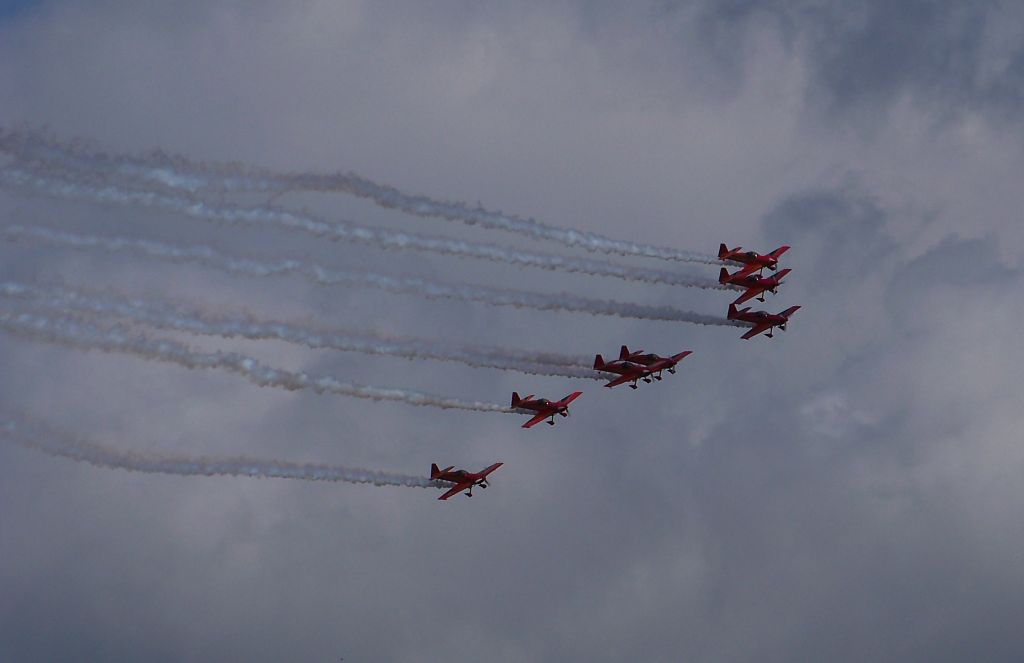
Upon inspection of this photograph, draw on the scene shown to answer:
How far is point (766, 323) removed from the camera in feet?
323

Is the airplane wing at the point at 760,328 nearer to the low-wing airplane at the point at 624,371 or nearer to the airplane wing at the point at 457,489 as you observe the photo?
the low-wing airplane at the point at 624,371

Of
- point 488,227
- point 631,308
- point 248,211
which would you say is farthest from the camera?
point 631,308

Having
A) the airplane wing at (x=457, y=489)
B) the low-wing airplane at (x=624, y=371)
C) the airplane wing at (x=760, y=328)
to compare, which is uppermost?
the airplane wing at (x=760, y=328)

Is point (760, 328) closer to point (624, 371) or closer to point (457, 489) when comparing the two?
point (624, 371)

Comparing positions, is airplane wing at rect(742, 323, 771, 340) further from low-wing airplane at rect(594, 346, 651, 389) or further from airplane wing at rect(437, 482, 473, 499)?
airplane wing at rect(437, 482, 473, 499)

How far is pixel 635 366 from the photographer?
95312 millimetres

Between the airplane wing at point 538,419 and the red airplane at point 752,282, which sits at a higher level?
the red airplane at point 752,282

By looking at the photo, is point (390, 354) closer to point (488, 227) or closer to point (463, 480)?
point (488, 227)

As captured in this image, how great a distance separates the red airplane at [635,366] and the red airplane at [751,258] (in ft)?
18.4

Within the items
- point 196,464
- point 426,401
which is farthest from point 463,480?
point 196,464

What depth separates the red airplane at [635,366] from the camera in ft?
310

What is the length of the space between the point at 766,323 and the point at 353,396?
26.1m

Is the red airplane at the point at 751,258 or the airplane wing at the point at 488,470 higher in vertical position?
the red airplane at the point at 751,258

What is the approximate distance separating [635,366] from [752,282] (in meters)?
7.60
